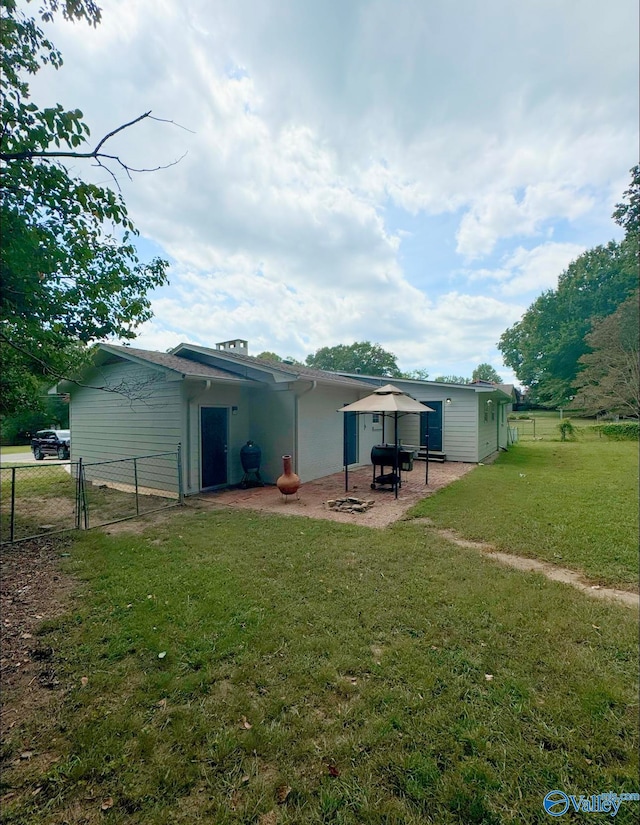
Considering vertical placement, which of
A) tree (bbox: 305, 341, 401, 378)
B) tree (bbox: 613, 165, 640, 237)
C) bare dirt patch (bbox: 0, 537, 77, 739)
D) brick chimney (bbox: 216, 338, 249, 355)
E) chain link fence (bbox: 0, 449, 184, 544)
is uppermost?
tree (bbox: 305, 341, 401, 378)

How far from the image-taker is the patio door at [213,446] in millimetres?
8367

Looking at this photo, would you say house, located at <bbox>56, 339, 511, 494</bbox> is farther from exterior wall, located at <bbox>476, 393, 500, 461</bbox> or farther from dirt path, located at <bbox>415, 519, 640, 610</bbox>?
dirt path, located at <bbox>415, 519, 640, 610</bbox>

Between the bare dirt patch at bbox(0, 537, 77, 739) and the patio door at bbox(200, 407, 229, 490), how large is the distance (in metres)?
3.35

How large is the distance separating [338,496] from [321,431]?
8.10ft

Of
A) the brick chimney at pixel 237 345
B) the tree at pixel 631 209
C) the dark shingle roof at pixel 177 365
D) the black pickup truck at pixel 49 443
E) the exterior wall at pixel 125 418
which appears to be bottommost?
the black pickup truck at pixel 49 443

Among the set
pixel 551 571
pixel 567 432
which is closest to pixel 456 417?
pixel 551 571

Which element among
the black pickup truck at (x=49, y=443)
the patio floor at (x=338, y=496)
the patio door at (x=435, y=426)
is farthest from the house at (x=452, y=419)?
the black pickup truck at (x=49, y=443)

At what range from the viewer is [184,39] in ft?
14.6

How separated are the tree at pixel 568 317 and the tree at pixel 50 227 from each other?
8.34 metres

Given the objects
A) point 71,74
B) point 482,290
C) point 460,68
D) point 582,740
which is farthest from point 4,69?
point 482,290

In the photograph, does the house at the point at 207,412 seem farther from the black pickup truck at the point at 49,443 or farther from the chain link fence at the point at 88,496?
the black pickup truck at the point at 49,443

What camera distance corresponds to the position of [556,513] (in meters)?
6.14

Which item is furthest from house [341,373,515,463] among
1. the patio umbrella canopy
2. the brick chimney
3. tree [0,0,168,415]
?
tree [0,0,168,415]

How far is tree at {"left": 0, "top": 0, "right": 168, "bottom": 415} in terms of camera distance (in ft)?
9.37
